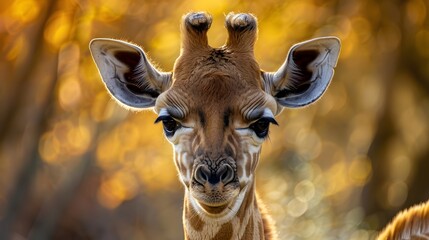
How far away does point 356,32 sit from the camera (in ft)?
114

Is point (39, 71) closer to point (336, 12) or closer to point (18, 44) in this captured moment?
point (18, 44)

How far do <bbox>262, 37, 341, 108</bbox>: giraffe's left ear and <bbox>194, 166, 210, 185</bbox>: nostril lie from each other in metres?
1.51

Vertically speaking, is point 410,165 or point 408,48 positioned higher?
point 408,48

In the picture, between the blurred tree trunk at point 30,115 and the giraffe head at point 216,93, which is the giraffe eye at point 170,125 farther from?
the blurred tree trunk at point 30,115

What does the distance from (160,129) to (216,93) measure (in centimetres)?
2127

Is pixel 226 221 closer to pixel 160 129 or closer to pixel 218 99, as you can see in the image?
pixel 218 99

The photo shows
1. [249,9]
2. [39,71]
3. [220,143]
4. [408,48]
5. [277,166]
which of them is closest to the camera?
[220,143]

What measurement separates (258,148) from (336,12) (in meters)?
22.6

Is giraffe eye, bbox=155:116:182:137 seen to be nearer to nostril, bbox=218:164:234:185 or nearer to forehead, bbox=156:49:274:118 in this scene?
forehead, bbox=156:49:274:118

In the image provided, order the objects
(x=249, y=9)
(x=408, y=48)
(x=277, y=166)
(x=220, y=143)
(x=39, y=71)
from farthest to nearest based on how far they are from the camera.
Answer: (x=277, y=166) → (x=408, y=48) → (x=249, y=9) → (x=39, y=71) → (x=220, y=143)

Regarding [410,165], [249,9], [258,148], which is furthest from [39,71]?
[258,148]

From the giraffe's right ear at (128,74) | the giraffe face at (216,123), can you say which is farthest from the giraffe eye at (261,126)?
the giraffe's right ear at (128,74)

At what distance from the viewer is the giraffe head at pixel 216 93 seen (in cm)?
1127

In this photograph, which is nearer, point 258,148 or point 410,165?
point 258,148
